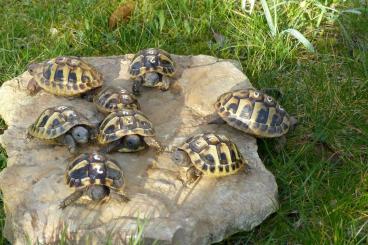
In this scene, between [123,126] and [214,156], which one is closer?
[214,156]

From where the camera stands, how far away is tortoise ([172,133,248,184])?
13.3 feet

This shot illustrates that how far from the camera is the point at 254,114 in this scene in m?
4.57

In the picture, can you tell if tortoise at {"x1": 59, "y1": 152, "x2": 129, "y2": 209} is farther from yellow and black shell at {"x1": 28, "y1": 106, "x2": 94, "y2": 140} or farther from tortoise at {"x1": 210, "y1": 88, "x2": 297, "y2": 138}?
tortoise at {"x1": 210, "y1": 88, "x2": 297, "y2": 138}

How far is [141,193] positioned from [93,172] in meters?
0.39

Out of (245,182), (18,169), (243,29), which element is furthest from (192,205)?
(243,29)

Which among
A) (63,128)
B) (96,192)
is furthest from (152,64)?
(96,192)

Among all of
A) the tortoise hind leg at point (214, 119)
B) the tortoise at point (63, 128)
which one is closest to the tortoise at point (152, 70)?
the tortoise hind leg at point (214, 119)

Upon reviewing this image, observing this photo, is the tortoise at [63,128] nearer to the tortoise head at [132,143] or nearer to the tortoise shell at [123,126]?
the tortoise shell at [123,126]

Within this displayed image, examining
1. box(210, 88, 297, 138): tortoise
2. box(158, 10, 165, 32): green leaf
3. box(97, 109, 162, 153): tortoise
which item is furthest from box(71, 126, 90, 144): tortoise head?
box(158, 10, 165, 32): green leaf

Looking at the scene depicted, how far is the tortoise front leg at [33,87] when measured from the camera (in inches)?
199

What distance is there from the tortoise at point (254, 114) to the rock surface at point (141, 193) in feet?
0.45

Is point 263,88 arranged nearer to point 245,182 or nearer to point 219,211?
point 245,182

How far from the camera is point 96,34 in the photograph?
6.11 meters

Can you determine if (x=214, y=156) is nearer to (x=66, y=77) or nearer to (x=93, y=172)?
(x=93, y=172)
